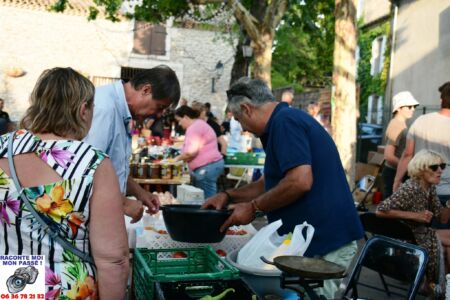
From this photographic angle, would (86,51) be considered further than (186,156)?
Yes

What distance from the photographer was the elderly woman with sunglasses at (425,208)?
168 inches

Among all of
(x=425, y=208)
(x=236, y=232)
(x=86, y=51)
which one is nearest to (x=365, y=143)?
(x=425, y=208)

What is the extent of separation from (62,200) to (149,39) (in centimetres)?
2446

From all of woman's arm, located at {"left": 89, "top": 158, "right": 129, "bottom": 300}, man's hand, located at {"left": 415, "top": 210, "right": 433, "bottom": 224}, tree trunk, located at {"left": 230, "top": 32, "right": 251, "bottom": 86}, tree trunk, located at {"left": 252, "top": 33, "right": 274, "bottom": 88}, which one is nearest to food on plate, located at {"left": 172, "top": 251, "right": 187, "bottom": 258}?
woman's arm, located at {"left": 89, "top": 158, "right": 129, "bottom": 300}

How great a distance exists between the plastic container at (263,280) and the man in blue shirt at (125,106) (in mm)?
957

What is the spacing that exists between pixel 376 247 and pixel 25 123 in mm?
2352

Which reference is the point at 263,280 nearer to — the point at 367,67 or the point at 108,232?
the point at 108,232

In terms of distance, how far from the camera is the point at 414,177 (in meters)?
4.44

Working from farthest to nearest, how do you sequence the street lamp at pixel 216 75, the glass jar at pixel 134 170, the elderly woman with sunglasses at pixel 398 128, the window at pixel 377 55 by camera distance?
the street lamp at pixel 216 75
the window at pixel 377 55
the glass jar at pixel 134 170
the elderly woman with sunglasses at pixel 398 128

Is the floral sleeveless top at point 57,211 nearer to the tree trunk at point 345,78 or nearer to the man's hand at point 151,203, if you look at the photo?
the man's hand at point 151,203

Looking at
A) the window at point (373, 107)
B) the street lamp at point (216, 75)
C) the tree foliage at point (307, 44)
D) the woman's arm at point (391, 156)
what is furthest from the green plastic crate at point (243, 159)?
the street lamp at point (216, 75)

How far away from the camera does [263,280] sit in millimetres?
2273

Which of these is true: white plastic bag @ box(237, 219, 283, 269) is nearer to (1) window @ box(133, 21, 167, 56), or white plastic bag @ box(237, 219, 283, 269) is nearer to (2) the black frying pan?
(2) the black frying pan

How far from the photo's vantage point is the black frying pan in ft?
6.26
